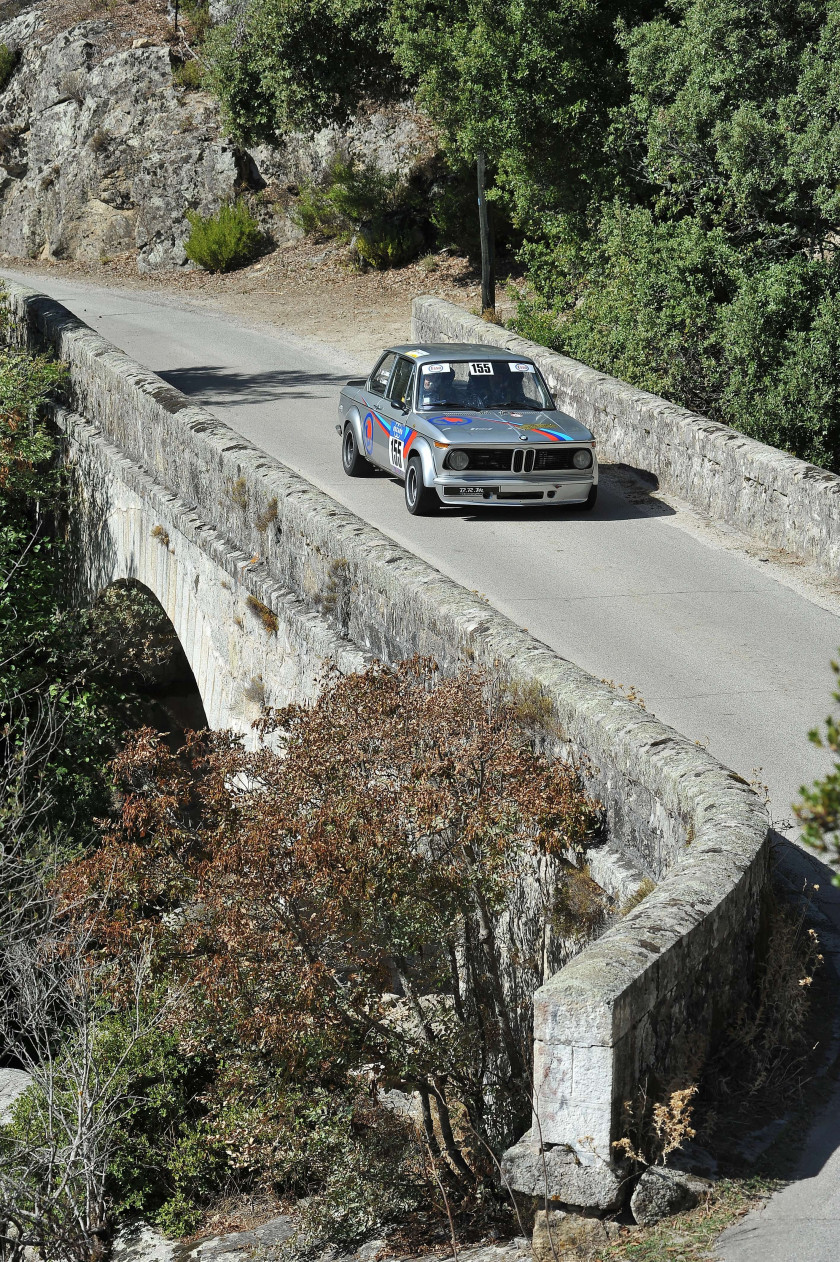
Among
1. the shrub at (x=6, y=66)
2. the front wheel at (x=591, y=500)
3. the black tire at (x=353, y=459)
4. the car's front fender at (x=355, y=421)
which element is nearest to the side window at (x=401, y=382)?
the car's front fender at (x=355, y=421)

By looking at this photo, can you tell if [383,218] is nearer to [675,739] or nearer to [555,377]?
[555,377]

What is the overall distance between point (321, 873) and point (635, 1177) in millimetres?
2093

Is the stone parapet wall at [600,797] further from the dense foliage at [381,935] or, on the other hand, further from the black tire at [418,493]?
the black tire at [418,493]

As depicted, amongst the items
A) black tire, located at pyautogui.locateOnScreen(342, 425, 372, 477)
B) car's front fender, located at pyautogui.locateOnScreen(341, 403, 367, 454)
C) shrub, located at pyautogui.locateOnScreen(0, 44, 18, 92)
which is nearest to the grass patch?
car's front fender, located at pyautogui.locateOnScreen(341, 403, 367, 454)

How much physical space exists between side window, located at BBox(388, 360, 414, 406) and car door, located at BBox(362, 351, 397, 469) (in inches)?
4.7

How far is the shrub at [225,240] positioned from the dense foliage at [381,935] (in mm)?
26892

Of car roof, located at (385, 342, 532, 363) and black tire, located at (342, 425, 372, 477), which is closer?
car roof, located at (385, 342, 532, 363)

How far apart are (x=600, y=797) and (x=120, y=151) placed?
34344 millimetres

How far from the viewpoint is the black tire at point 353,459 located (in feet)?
45.2

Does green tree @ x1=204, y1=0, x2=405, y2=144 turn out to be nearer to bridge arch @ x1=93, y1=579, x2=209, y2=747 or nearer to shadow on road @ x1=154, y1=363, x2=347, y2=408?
shadow on road @ x1=154, y1=363, x2=347, y2=408

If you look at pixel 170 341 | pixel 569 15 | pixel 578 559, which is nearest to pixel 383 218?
pixel 170 341

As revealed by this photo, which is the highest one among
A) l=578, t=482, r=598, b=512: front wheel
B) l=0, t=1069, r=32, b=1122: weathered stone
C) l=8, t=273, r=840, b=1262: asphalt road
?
l=578, t=482, r=598, b=512: front wheel

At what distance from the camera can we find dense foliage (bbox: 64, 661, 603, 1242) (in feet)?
18.7

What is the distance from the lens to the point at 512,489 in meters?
11.8
